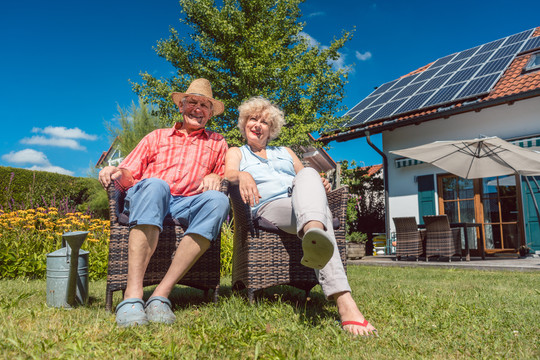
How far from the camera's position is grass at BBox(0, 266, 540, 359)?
1404 millimetres

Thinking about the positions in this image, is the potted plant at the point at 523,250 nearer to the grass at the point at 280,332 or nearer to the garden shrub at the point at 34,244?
the grass at the point at 280,332

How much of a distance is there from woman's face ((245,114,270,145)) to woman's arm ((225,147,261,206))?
0.56ft

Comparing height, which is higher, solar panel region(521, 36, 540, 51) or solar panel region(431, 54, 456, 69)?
solar panel region(431, 54, 456, 69)

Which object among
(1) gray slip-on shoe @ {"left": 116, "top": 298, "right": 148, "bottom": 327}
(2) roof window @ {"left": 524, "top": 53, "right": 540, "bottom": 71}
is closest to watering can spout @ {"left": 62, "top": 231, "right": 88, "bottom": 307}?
(1) gray slip-on shoe @ {"left": 116, "top": 298, "right": 148, "bottom": 327}

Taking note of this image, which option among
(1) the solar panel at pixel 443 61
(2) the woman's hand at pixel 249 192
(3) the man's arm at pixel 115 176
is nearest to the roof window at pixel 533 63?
(1) the solar panel at pixel 443 61

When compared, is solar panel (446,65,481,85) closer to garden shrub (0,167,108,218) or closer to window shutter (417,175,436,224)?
window shutter (417,175,436,224)

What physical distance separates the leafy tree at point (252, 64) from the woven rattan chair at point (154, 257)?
515cm

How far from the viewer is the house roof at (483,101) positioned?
24.8 feet

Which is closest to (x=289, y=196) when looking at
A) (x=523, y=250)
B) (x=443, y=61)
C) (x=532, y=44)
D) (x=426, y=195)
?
(x=523, y=250)

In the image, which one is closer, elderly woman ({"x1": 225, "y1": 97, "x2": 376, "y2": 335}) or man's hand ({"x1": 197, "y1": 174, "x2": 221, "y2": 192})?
elderly woman ({"x1": 225, "y1": 97, "x2": 376, "y2": 335})

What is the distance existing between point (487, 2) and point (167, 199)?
58.1 ft

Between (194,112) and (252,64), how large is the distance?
5080mm

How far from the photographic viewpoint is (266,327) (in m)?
1.73

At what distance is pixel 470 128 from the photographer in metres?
8.52
